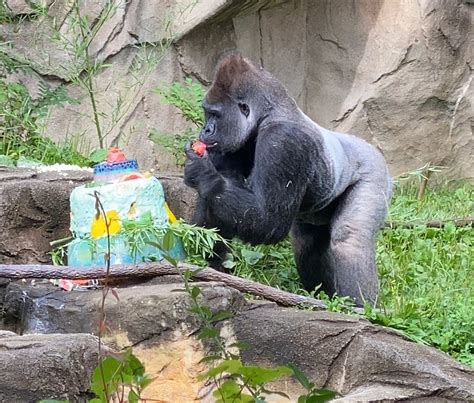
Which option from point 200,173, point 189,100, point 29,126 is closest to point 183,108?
point 189,100

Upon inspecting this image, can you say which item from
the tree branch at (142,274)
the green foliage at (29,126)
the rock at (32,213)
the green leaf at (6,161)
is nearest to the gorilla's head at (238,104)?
the rock at (32,213)

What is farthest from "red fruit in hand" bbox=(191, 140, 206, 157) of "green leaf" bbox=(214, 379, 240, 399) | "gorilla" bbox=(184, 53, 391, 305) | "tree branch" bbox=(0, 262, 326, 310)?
"green leaf" bbox=(214, 379, 240, 399)

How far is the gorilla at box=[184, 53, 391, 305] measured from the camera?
11.7 ft

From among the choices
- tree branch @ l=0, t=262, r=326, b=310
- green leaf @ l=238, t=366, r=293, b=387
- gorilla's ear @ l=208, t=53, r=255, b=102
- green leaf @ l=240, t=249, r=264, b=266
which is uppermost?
gorilla's ear @ l=208, t=53, r=255, b=102

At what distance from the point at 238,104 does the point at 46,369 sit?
191cm

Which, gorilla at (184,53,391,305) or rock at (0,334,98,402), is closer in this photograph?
rock at (0,334,98,402)

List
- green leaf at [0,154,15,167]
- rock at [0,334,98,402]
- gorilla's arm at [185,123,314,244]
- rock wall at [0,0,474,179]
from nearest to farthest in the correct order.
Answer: rock at [0,334,98,402] → gorilla's arm at [185,123,314,244] → green leaf at [0,154,15,167] → rock wall at [0,0,474,179]

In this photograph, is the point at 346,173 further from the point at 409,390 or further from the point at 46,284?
the point at 409,390

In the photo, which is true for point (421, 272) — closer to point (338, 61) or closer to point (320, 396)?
point (338, 61)

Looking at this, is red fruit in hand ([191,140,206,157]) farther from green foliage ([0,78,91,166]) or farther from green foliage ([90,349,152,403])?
green foliage ([90,349,152,403])

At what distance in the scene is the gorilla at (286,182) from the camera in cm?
358

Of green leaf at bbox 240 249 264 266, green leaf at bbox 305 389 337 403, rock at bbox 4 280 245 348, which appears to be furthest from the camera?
green leaf at bbox 240 249 264 266

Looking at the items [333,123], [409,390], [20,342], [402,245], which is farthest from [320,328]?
[333,123]

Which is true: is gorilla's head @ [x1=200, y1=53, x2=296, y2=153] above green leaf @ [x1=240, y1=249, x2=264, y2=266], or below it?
above
